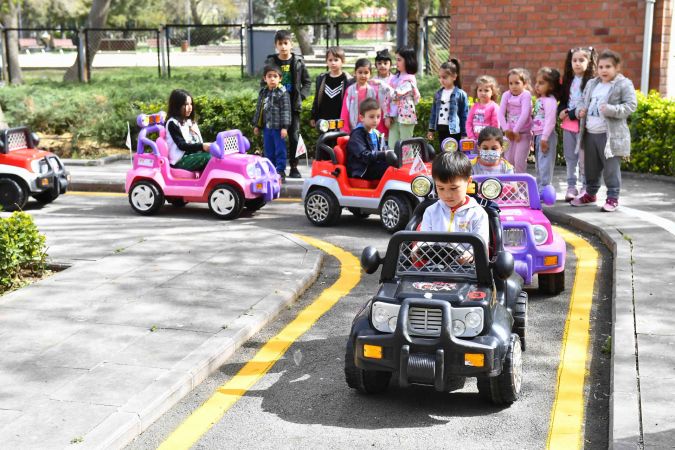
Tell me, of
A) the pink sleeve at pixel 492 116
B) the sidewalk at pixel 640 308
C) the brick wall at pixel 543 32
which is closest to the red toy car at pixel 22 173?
the pink sleeve at pixel 492 116

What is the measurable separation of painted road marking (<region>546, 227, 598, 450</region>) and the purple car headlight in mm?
665

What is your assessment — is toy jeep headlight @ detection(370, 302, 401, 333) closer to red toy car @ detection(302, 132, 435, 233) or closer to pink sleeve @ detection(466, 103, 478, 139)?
red toy car @ detection(302, 132, 435, 233)

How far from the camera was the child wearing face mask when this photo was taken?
860cm

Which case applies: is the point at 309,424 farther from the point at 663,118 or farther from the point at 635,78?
the point at 635,78

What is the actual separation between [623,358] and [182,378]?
2737 mm

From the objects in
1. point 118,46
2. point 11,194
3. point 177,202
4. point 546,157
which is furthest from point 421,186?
point 118,46

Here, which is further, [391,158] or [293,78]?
[293,78]

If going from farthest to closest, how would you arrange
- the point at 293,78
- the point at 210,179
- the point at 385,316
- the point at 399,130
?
1. the point at 293,78
2. the point at 399,130
3. the point at 210,179
4. the point at 385,316

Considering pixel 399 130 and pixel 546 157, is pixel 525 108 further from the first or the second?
pixel 399 130

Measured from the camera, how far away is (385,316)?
17.5 feet

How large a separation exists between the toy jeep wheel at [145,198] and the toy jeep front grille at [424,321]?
262 inches

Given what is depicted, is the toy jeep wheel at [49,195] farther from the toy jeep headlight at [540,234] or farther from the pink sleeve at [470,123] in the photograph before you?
the toy jeep headlight at [540,234]

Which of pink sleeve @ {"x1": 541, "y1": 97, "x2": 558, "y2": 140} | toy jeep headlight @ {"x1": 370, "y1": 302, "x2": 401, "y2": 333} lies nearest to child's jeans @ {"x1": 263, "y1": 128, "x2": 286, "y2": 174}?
pink sleeve @ {"x1": 541, "y1": 97, "x2": 558, "y2": 140}

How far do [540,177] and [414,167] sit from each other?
2453mm
